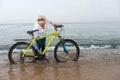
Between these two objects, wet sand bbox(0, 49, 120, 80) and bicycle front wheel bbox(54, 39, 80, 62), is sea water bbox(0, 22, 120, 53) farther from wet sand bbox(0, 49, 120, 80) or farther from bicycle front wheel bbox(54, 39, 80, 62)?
wet sand bbox(0, 49, 120, 80)

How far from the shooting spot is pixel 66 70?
22.8 feet

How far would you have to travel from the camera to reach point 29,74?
6.55 meters

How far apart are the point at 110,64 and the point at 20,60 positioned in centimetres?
282

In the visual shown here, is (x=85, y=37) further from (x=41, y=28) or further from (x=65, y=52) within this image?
(x=41, y=28)

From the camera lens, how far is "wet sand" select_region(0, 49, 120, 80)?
20.4ft

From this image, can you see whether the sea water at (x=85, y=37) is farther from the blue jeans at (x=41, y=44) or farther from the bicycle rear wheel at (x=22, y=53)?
the bicycle rear wheel at (x=22, y=53)

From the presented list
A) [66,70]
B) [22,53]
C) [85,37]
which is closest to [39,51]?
[22,53]

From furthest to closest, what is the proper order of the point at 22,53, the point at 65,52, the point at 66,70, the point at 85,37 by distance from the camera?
the point at 85,37, the point at 65,52, the point at 22,53, the point at 66,70

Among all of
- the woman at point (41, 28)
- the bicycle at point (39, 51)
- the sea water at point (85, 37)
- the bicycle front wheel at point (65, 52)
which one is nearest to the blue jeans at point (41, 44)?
the woman at point (41, 28)

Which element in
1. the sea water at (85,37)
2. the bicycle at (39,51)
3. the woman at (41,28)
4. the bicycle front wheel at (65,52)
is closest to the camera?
the bicycle at (39,51)

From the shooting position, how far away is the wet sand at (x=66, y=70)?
6215 millimetres

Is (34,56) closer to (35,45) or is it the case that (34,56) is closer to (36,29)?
(35,45)

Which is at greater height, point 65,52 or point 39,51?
point 39,51

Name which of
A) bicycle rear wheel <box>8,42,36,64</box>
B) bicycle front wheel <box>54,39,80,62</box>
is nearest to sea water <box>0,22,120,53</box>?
bicycle front wheel <box>54,39,80,62</box>
